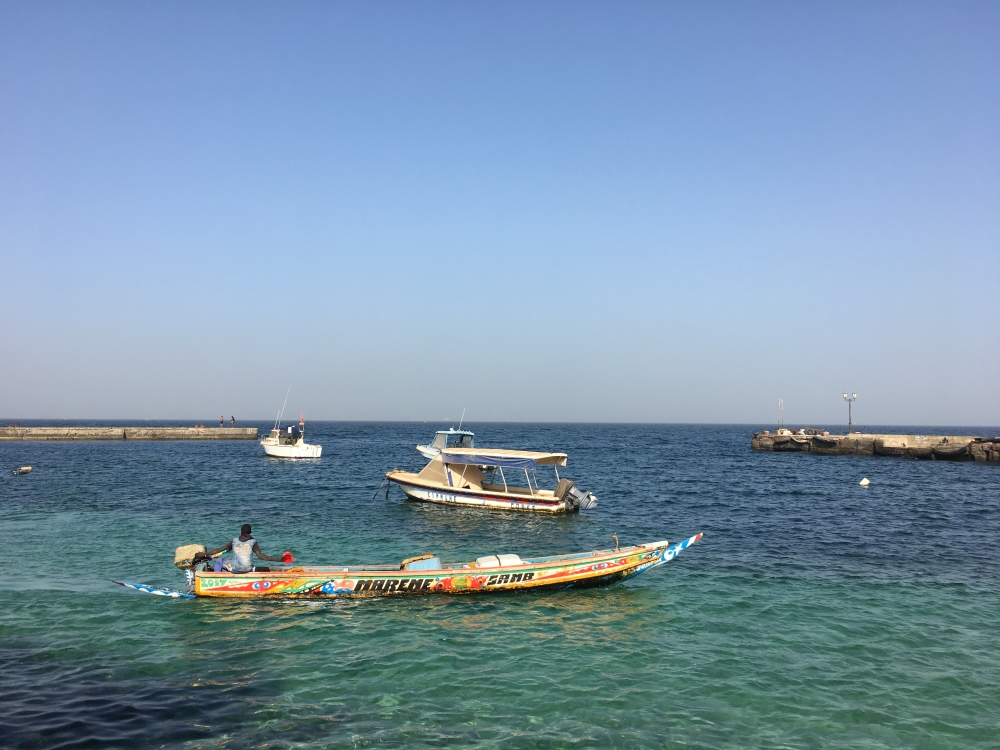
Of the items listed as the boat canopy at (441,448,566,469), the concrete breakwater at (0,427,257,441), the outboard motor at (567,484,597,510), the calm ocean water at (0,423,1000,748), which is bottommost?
the calm ocean water at (0,423,1000,748)

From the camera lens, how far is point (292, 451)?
70.9 m

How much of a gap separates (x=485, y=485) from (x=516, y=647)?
22.9 m

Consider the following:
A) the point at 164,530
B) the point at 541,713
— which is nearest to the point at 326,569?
the point at 541,713

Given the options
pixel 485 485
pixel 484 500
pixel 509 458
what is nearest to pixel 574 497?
pixel 509 458

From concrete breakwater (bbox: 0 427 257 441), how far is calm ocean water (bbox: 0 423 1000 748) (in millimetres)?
82913

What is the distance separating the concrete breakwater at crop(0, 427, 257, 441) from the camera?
326ft

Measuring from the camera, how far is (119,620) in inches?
633

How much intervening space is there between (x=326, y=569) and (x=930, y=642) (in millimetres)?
15704

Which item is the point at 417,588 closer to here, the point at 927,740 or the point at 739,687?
the point at 739,687

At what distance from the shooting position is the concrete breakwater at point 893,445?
71562 mm

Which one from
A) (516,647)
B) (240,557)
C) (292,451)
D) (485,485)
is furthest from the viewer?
(292,451)

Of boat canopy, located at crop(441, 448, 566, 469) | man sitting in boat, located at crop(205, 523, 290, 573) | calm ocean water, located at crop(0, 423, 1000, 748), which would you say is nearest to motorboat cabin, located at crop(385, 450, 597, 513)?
boat canopy, located at crop(441, 448, 566, 469)

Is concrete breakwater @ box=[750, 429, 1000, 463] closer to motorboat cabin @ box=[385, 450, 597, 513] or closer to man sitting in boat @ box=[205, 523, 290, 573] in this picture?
motorboat cabin @ box=[385, 450, 597, 513]

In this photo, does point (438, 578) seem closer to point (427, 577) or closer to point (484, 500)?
point (427, 577)
